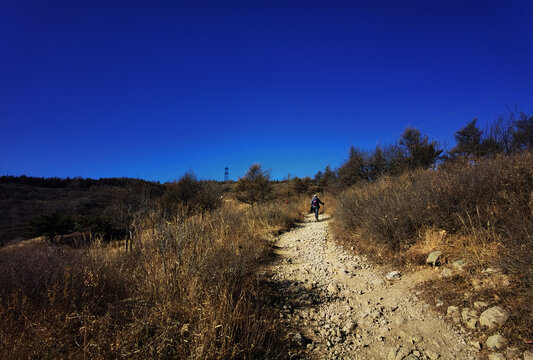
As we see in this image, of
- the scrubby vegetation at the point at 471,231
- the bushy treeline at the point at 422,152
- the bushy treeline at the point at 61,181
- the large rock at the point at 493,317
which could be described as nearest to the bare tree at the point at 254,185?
the bushy treeline at the point at 422,152

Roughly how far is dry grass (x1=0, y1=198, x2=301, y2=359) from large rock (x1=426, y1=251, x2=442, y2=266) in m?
3.04

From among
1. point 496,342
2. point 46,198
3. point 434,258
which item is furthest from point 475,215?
point 46,198

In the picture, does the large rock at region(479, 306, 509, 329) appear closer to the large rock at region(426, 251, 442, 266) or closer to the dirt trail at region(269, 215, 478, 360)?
the dirt trail at region(269, 215, 478, 360)

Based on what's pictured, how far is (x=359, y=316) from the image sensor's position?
11.1 feet

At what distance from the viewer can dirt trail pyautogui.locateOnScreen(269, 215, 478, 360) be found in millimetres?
2621

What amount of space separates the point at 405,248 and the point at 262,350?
12.9ft

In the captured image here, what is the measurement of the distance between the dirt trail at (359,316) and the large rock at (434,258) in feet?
1.21

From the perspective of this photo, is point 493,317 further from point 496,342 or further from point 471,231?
point 471,231

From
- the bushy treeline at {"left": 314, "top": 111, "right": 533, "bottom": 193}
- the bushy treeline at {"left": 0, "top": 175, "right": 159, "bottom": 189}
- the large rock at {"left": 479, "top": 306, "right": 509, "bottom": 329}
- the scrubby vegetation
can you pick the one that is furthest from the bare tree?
the bushy treeline at {"left": 0, "top": 175, "right": 159, "bottom": 189}

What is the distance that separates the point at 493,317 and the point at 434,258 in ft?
5.32

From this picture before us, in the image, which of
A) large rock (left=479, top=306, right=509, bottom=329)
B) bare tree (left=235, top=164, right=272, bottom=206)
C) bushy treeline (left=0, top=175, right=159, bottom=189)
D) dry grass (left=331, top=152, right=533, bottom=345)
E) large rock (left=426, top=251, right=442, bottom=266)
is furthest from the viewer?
bushy treeline (left=0, top=175, right=159, bottom=189)

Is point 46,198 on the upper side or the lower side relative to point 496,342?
upper

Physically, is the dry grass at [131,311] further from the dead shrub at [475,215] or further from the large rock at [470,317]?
the dead shrub at [475,215]

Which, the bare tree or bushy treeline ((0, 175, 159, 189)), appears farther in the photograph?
bushy treeline ((0, 175, 159, 189))
